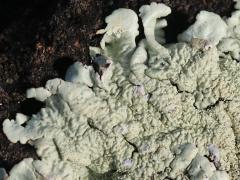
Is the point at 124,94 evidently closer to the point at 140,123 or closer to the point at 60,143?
the point at 140,123

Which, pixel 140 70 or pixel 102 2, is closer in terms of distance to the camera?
pixel 140 70

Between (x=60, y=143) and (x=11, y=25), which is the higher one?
(x=11, y=25)

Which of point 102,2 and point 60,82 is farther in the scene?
point 102,2

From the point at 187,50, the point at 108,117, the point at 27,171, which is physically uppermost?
the point at 187,50

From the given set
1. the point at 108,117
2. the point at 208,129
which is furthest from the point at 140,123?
the point at 208,129

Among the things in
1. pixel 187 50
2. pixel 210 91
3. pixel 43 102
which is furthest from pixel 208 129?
pixel 43 102

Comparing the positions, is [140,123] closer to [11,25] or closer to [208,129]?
[208,129]

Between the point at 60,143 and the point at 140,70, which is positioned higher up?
the point at 140,70
